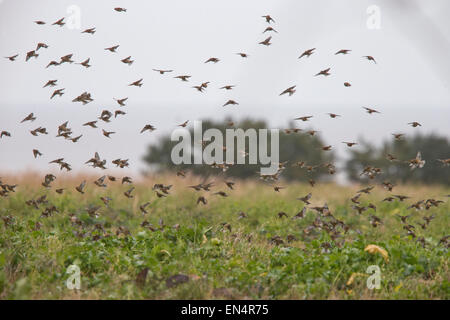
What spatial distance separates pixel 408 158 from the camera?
33438 millimetres

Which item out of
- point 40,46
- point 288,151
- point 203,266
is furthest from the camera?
point 288,151

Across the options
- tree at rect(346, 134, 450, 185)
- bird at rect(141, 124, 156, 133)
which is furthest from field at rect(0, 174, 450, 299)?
tree at rect(346, 134, 450, 185)

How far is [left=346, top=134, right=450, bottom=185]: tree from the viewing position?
3069 cm

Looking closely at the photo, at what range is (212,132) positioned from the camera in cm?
3044

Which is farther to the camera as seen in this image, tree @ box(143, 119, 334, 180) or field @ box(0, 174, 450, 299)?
tree @ box(143, 119, 334, 180)

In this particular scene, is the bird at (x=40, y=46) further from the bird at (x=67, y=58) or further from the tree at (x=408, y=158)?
the tree at (x=408, y=158)

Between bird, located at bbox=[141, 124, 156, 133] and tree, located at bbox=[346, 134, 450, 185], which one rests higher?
tree, located at bbox=[346, 134, 450, 185]

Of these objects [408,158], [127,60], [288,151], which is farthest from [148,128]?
[408,158]

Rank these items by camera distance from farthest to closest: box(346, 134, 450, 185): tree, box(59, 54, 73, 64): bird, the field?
box(346, 134, 450, 185): tree, box(59, 54, 73, 64): bird, the field

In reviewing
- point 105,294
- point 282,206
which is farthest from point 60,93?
point 282,206

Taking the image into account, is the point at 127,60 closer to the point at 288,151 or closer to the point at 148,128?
the point at 148,128

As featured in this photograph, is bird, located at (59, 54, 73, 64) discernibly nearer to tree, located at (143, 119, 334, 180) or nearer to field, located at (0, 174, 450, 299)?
field, located at (0, 174, 450, 299)

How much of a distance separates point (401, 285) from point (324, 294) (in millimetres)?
1053

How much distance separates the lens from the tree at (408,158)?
30688 millimetres
